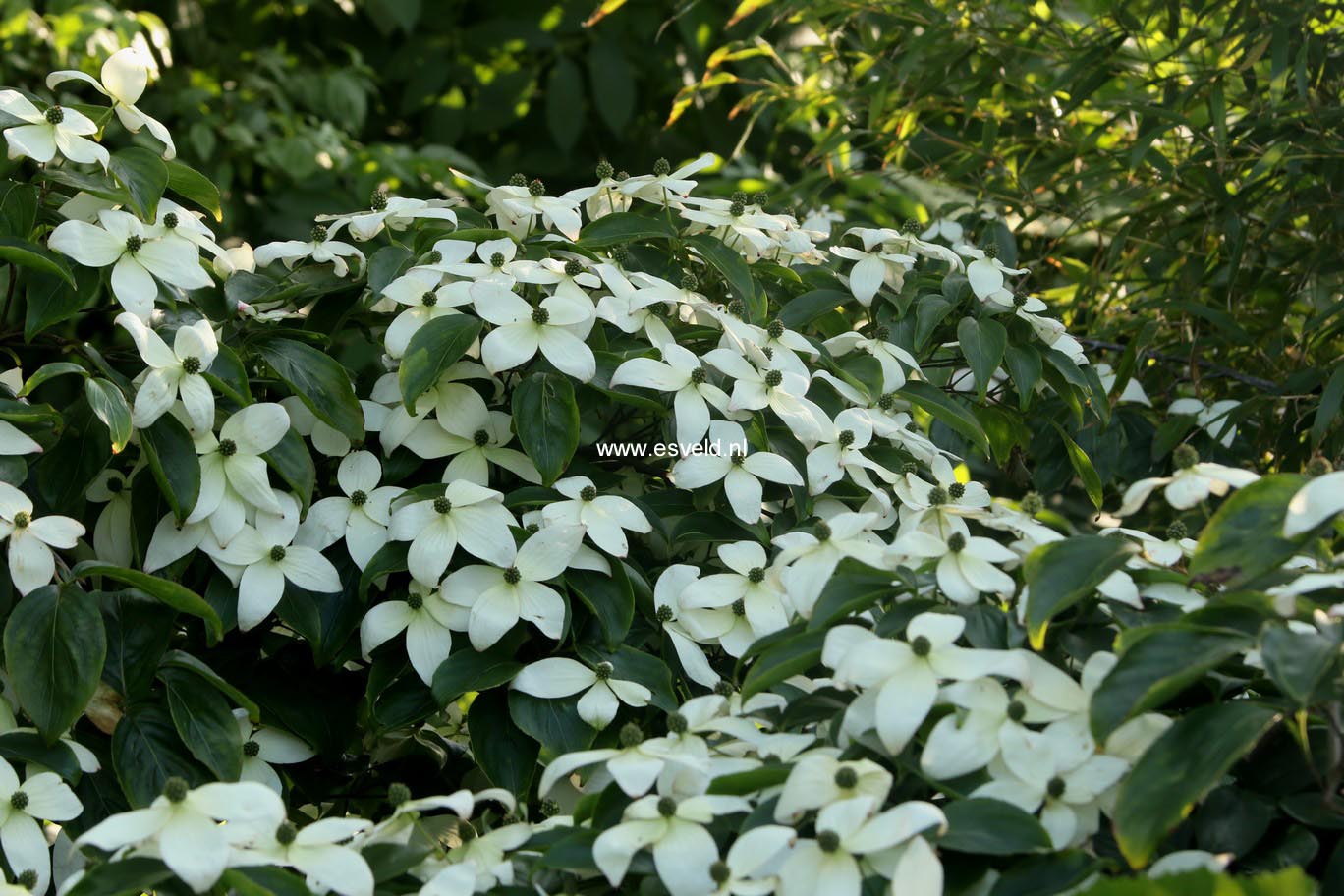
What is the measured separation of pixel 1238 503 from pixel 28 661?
27.5 inches

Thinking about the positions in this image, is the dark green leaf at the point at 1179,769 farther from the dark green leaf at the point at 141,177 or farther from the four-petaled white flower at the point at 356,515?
the dark green leaf at the point at 141,177

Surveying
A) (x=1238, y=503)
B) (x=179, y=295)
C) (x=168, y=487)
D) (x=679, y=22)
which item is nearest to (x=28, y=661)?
(x=168, y=487)

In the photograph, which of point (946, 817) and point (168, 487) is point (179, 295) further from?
point (946, 817)

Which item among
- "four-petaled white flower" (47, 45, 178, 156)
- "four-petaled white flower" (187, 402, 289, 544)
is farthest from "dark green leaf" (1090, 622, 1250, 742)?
"four-petaled white flower" (47, 45, 178, 156)

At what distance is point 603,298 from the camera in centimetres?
106

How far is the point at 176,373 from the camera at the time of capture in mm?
939

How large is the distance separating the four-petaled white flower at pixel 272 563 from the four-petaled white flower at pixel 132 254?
0.58 ft

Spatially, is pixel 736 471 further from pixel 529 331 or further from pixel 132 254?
pixel 132 254

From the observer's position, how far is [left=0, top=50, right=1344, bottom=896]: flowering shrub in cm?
67

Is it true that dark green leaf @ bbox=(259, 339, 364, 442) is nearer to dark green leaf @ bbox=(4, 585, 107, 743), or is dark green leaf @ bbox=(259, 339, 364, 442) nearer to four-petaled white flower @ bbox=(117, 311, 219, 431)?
four-petaled white flower @ bbox=(117, 311, 219, 431)

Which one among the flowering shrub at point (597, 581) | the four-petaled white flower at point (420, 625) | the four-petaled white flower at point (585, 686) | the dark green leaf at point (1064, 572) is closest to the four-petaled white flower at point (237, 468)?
the flowering shrub at point (597, 581)

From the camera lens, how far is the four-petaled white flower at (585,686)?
0.90 m

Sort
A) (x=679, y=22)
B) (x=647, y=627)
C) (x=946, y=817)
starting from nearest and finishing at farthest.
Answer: (x=946, y=817), (x=647, y=627), (x=679, y=22)

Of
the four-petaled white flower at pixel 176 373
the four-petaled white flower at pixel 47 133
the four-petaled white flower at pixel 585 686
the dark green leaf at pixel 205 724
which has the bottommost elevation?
the dark green leaf at pixel 205 724
